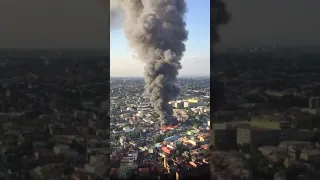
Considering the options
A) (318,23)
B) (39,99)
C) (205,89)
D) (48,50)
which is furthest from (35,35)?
(318,23)

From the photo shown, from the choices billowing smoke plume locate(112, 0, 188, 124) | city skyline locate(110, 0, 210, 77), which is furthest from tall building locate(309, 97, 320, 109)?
billowing smoke plume locate(112, 0, 188, 124)

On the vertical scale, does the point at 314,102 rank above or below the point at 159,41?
below

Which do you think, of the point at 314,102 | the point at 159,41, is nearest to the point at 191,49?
the point at 159,41

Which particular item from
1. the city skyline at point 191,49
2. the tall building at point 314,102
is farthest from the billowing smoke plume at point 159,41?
the tall building at point 314,102

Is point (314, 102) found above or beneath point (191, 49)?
beneath

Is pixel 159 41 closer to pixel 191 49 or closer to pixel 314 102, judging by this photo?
pixel 191 49
